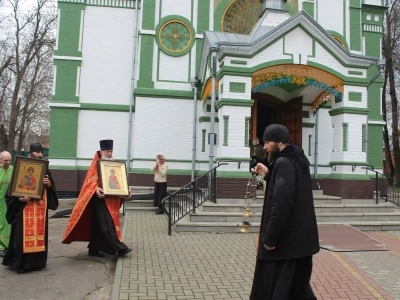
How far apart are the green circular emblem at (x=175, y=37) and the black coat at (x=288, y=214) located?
36.4 feet

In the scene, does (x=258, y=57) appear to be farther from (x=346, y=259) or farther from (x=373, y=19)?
(x=373, y=19)

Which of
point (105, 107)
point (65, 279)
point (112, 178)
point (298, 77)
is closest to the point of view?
point (65, 279)

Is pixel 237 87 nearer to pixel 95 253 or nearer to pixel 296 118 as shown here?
pixel 296 118

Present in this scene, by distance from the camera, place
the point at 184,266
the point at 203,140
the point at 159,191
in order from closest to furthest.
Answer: the point at 184,266 < the point at 159,191 < the point at 203,140

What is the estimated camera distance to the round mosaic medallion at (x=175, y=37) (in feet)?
45.1

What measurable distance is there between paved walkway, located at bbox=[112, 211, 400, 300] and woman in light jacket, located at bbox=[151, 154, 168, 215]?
287 cm

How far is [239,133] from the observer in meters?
9.56

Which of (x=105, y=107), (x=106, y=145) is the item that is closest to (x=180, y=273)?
(x=106, y=145)

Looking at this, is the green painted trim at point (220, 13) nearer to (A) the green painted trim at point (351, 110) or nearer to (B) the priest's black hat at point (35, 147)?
(A) the green painted trim at point (351, 110)

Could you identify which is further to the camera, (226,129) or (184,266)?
(226,129)

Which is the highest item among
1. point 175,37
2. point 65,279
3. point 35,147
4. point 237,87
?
point 175,37

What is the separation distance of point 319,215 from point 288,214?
20.0 feet

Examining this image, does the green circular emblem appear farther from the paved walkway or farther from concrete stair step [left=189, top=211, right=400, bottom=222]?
the paved walkway

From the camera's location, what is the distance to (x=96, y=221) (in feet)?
19.6
